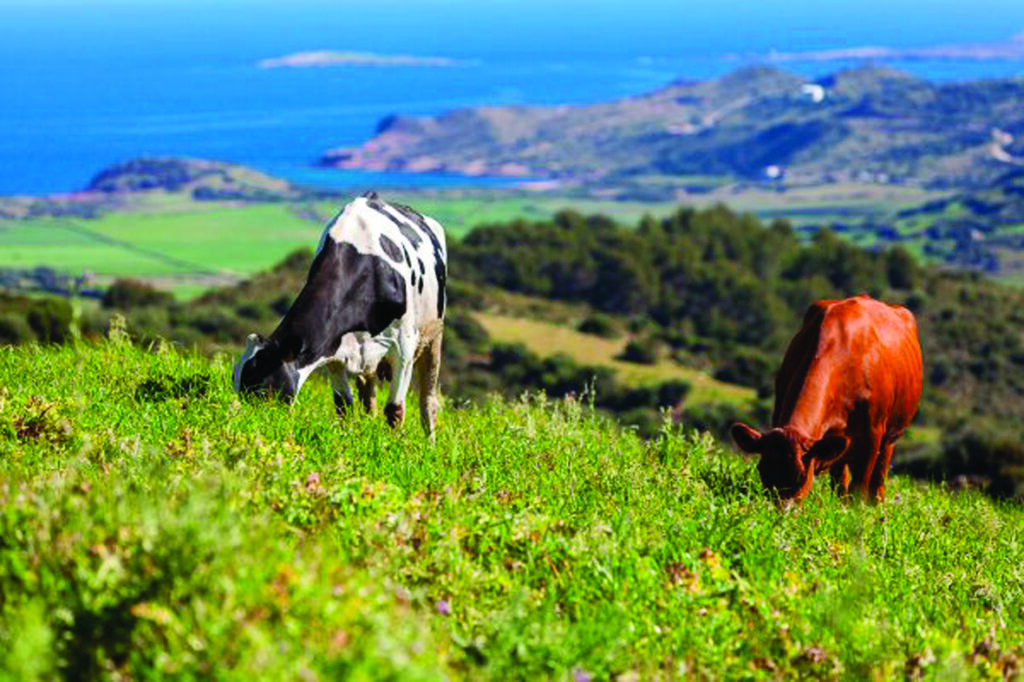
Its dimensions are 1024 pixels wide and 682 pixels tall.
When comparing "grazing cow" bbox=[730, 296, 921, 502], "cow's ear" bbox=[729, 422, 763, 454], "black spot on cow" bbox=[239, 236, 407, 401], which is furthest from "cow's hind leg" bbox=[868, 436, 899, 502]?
"black spot on cow" bbox=[239, 236, 407, 401]

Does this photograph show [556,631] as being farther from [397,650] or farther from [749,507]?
[749,507]

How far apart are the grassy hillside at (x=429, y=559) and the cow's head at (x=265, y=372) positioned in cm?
23

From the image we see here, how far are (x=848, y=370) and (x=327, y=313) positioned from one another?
421 centimetres

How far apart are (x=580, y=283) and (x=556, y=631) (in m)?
121

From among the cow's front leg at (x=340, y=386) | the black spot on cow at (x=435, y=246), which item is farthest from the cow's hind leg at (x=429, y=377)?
the cow's front leg at (x=340, y=386)

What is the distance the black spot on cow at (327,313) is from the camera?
9867mm

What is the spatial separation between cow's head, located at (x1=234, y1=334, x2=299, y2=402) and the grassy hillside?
23 cm

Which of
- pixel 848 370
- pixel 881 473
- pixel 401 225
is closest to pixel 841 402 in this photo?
pixel 848 370

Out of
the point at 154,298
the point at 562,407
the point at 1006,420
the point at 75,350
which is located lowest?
the point at 1006,420

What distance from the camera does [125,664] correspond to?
4613mm

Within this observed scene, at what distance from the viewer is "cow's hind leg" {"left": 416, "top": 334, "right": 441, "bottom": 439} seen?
1186 cm

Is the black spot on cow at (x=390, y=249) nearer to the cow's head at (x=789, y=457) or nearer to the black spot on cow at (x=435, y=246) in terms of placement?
the black spot on cow at (x=435, y=246)

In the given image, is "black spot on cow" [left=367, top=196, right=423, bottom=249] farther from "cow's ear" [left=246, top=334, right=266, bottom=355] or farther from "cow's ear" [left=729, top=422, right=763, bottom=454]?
"cow's ear" [left=729, top=422, right=763, bottom=454]

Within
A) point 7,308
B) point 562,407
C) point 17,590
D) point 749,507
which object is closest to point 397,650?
point 17,590
